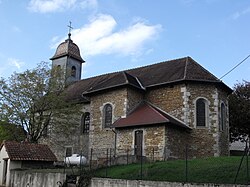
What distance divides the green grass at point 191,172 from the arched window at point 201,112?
25.7ft

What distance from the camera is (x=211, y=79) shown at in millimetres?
24406

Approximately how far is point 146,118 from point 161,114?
112 cm

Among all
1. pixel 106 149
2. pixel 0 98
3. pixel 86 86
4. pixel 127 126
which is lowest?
pixel 106 149

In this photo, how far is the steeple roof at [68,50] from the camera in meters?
40.2

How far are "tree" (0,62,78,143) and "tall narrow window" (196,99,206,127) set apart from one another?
10626mm

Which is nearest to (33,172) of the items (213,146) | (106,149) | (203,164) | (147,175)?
(106,149)

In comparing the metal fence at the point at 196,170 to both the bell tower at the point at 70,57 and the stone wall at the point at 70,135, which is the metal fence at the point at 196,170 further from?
the bell tower at the point at 70,57

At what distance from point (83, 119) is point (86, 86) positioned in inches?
187

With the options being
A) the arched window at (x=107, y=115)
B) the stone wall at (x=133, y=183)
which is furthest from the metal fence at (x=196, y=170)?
the arched window at (x=107, y=115)

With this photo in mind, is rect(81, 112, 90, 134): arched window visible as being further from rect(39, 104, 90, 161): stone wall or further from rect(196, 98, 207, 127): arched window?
rect(196, 98, 207, 127): arched window

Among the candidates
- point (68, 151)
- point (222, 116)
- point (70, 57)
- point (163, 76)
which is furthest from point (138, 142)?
point (70, 57)

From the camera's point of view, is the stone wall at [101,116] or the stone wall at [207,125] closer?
the stone wall at [207,125]

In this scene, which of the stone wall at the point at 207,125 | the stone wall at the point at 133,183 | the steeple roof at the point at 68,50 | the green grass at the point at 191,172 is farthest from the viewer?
the steeple roof at the point at 68,50

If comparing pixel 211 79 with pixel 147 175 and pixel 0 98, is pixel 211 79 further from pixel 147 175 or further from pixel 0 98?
pixel 0 98
